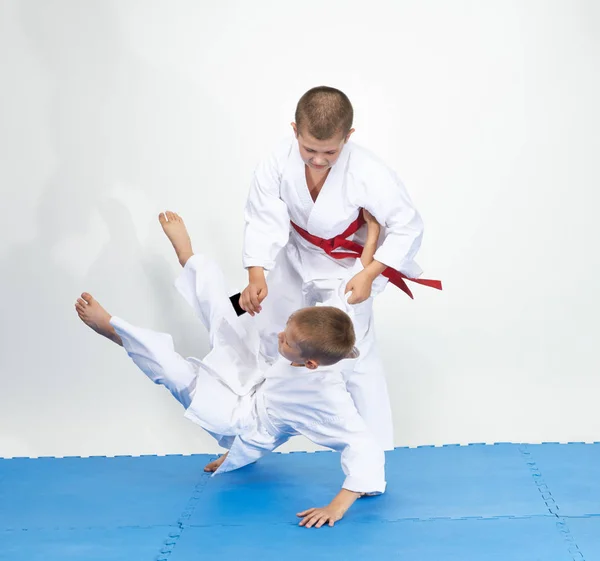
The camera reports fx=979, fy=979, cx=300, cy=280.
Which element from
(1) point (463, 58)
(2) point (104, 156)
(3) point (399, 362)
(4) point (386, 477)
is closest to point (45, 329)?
(2) point (104, 156)

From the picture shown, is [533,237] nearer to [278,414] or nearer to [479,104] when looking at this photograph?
[479,104]

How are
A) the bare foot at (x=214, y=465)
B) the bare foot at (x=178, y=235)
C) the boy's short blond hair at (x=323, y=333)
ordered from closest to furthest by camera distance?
1. the boy's short blond hair at (x=323, y=333)
2. the bare foot at (x=214, y=465)
3. the bare foot at (x=178, y=235)

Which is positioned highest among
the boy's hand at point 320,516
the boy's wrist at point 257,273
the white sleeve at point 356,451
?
the boy's wrist at point 257,273

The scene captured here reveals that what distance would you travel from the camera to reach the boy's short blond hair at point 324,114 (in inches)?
129

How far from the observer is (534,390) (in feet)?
15.6

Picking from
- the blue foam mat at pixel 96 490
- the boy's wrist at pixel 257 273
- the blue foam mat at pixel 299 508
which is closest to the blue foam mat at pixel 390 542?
the blue foam mat at pixel 299 508

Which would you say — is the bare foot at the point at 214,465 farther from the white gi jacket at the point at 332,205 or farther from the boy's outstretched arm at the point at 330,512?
the white gi jacket at the point at 332,205

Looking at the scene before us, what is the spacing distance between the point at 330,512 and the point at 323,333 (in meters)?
0.62

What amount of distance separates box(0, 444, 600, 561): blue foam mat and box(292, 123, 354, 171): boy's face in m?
1.21

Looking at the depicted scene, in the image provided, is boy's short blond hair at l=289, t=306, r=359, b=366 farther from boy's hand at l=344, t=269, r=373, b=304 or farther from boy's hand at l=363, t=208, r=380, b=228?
boy's hand at l=363, t=208, r=380, b=228

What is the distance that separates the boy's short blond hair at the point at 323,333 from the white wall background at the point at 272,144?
5.15 ft

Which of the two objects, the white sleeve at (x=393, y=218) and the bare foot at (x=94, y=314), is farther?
the bare foot at (x=94, y=314)

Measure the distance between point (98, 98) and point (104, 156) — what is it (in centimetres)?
35

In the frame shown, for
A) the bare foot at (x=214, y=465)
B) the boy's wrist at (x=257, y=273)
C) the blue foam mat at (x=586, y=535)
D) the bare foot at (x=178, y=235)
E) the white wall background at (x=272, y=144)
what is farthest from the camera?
the white wall background at (x=272, y=144)
